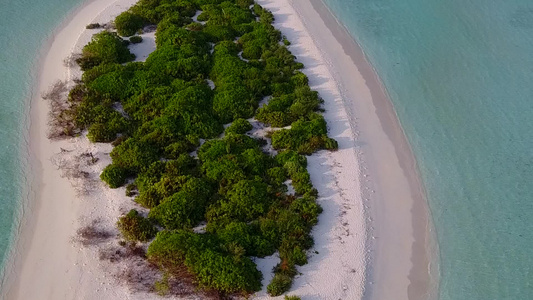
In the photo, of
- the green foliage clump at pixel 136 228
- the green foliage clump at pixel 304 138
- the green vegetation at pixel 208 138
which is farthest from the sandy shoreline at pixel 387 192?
the green foliage clump at pixel 136 228

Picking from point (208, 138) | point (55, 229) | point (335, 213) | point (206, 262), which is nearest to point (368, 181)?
point (335, 213)

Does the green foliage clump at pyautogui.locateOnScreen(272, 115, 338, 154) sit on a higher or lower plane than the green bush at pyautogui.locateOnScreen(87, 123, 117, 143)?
lower

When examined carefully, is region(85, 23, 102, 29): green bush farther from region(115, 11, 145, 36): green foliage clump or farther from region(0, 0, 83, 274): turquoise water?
region(0, 0, 83, 274): turquoise water

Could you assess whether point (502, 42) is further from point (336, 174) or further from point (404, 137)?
point (336, 174)

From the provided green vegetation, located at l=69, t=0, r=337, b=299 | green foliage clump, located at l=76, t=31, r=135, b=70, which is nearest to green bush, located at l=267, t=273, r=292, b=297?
green vegetation, located at l=69, t=0, r=337, b=299

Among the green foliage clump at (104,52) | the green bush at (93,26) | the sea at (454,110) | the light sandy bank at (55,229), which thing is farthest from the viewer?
the green bush at (93,26)

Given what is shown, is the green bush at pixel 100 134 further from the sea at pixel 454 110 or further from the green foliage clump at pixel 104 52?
the green foliage clump at pixel 104 52
